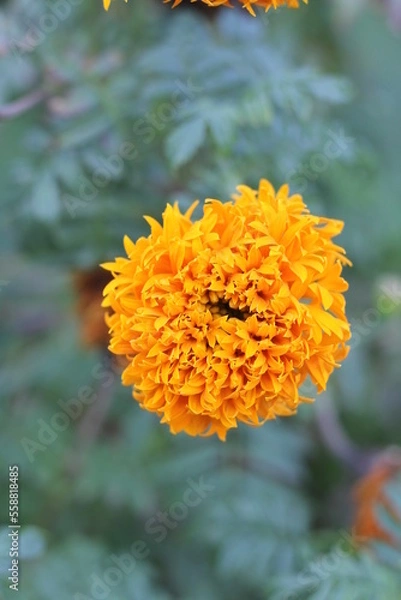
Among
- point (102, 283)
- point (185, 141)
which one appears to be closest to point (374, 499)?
point (102, 283)

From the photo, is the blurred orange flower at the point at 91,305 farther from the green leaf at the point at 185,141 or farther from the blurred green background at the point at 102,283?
the green leaf at the point at 185,141

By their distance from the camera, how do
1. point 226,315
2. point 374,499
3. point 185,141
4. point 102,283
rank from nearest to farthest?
point 226,315 < point 185,141 < point 374,499 < point 102,283

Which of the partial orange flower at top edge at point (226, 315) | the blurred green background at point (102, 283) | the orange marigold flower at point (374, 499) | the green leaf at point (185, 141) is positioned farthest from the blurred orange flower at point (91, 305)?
the partial orange flower at top edge at point (226, 315)

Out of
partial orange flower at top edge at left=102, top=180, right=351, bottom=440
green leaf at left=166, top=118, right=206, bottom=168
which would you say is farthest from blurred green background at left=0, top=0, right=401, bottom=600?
partial orange flower at top edge at left=102, top=180, right=351, bottom=440

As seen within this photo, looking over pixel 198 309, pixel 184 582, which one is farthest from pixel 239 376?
pixel 184 582

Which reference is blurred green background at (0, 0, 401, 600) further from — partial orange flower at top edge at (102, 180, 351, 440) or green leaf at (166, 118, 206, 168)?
partial orange flower at top edge at (102, 180, 351, 440)

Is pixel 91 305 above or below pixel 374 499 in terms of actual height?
above

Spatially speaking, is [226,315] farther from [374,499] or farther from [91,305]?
[91,305]
